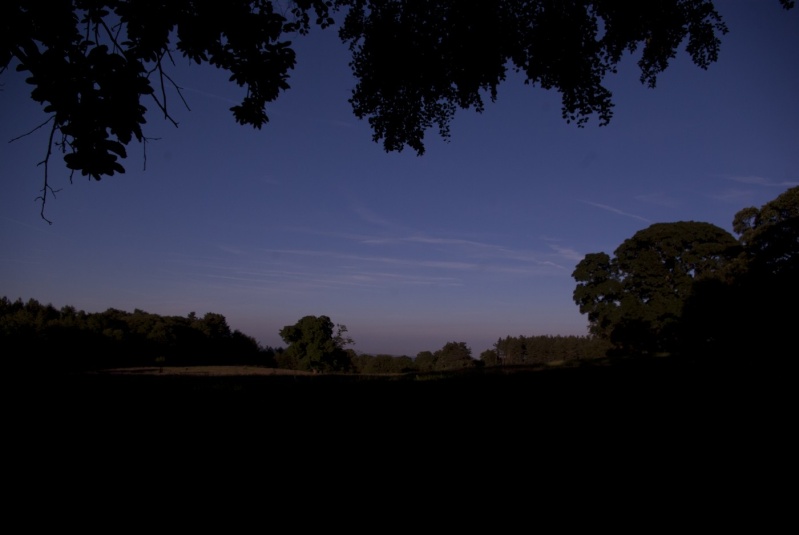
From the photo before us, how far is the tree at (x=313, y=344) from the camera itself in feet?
211

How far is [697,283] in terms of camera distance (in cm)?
2769

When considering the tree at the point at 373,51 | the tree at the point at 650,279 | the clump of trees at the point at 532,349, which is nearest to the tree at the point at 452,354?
the clump of trees at the point at 532,349

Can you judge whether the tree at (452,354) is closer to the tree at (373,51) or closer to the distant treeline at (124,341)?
the distant treeline at (124,341)

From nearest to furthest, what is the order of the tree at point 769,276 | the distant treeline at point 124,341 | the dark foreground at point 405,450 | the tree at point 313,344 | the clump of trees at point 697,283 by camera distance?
the dark foreground at point 405,450
the tree at point 769,276
the clump of trees at point 697,283
the distant treeline at point 124,341
the tree at point 313,344

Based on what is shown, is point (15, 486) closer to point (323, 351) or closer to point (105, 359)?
point (323, 351)

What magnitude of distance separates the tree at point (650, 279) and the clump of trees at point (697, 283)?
76 millimetres

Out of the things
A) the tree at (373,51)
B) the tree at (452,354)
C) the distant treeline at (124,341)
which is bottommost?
the tree at (452,354)

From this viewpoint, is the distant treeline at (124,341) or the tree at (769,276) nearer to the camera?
the tree at (769,276)

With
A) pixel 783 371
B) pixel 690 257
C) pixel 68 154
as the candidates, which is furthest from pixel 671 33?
pixel 690 257

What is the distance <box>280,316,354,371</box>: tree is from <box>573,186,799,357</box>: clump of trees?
45.6m

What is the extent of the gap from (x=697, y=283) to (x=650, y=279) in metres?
4.82

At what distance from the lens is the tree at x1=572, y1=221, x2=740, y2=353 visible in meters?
30.1

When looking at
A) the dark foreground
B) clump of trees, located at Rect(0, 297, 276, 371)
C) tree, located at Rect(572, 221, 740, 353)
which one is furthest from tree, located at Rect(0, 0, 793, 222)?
clump of trees, located at Rect(0, 297, 276, 371)

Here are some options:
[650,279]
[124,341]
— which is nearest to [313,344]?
[124,341]
